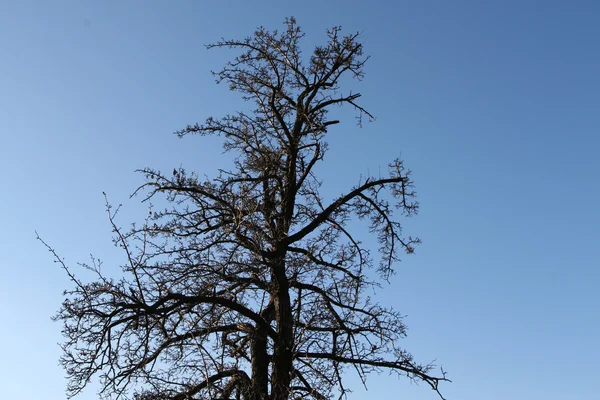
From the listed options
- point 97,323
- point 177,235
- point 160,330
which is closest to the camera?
point 97,323

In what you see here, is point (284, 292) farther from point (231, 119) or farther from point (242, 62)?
point (242, 62)

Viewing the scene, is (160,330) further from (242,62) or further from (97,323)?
(242,62)

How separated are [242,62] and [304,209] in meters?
2.49

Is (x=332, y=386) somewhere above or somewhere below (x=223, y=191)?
below

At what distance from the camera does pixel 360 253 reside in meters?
9.90

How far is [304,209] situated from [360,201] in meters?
1.00

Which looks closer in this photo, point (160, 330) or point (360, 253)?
point (160, 330)

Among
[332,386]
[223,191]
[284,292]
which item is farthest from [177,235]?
[332,386]

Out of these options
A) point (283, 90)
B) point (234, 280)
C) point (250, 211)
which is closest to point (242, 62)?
point (283, 90)

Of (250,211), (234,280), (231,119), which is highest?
(231,119)

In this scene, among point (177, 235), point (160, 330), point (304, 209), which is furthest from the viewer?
point (304, 209)

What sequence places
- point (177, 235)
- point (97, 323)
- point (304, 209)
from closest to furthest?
point (97, 323), point (177, 235), point (304, 209)

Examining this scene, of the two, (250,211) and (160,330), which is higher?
(250,211)

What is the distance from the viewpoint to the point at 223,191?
886 centimetres
